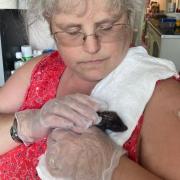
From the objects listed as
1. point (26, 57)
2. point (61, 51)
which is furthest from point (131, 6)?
point (26, 57)

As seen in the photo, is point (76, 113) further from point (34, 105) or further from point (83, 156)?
point (34, 105)

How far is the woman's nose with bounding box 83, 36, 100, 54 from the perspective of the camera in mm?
777

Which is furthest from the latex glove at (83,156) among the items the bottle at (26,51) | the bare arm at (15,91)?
the bottle at (26,51)

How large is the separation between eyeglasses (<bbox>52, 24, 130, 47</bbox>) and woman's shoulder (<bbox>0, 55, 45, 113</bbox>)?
0.35 m

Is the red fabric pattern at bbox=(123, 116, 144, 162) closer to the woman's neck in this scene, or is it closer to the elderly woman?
the elderly woman

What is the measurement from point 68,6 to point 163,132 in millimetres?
384

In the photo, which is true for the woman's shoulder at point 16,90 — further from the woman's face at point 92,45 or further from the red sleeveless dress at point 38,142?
the woman's face at point 92,45

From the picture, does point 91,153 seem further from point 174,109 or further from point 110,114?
point 174,109

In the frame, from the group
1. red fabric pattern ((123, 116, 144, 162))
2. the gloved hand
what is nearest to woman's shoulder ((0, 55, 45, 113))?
the gloved hand

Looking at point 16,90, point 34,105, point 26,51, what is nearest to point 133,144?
point 34,105

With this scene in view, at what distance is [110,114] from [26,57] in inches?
53.7

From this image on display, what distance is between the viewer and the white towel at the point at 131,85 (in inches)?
29.8

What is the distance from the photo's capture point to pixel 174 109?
0.71m

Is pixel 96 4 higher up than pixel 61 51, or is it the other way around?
pixel 96 4
